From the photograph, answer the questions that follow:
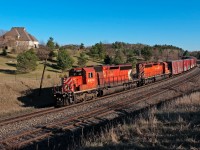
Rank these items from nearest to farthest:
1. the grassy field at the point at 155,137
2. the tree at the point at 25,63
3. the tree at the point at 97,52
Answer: the grassy field at the point at 155,137 < the tree at the point at 25,63 < the tree at the point at 97,52

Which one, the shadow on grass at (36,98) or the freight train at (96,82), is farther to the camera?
the shadow on grass at (36,98)

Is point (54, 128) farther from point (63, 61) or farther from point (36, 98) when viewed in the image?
point (63, 61)

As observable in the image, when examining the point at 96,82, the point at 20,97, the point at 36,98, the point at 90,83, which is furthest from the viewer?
the point at 36,98

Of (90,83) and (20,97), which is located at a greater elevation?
(90,83)

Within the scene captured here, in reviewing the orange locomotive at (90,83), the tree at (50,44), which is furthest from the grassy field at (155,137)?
the tree at (50,44)

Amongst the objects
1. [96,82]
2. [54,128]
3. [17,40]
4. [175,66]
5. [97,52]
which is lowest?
[54,128]

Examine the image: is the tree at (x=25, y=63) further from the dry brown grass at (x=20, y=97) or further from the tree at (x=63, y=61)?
the dry brown grass at (x=20, y=97)

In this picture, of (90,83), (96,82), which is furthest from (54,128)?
(96,82)

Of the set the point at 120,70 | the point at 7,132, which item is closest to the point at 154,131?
the point at 7,132

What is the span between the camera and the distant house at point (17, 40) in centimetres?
7414

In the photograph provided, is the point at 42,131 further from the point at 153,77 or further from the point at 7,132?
the point at 153,77

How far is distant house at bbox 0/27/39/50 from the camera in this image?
7414 centimetres

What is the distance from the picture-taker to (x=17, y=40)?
270 feet

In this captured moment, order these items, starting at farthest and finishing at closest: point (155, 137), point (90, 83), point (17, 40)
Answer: point (17, 40), point (90, 83), point (155, 137)
